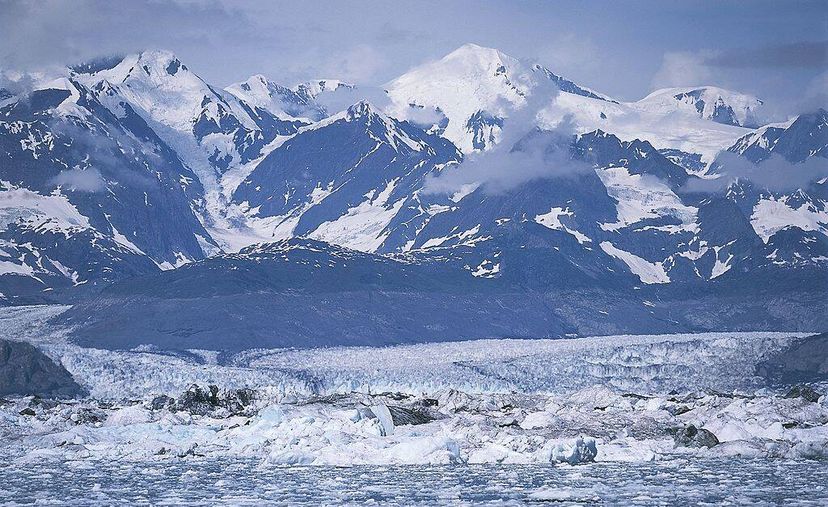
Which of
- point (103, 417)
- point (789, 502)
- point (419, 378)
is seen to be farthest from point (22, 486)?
point (419, 378)

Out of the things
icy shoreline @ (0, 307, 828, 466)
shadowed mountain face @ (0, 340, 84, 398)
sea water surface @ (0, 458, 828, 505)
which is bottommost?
sea water surface @ (0, 458, 828, 505)

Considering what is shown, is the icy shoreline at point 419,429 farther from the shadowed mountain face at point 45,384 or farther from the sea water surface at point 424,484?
the shadowed mountain face at point 45,384

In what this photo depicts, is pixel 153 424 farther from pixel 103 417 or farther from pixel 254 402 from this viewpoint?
pixel 254 402

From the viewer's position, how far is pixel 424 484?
66562 mm

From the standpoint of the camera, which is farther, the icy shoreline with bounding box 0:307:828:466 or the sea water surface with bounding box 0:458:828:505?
the icy shoreline with bounding box 0:307:828:466

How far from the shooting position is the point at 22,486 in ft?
221

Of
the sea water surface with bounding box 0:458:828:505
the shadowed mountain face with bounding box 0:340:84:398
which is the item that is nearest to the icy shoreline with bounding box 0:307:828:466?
the sea water surface with bounding box 0:458:828:505

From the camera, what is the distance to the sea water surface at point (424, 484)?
60188mm

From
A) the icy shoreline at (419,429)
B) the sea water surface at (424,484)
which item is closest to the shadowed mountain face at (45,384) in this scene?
the icy shoreline at (419,429)

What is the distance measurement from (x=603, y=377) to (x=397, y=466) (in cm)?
11812

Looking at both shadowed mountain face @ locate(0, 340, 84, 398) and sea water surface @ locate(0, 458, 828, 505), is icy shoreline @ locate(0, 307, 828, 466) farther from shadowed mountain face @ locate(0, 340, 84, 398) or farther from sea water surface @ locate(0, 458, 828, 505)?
shadowed mountain face @ locate(0, 340, 84, 398)

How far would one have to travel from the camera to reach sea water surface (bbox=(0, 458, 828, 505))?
60.2m

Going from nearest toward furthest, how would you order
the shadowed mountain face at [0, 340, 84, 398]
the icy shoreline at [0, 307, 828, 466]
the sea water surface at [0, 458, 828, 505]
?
the sea water surface at [0, 458, 828, 505] < the icy shoreline at [0, 307, 828, 466] < the shadowed mountain face at [0, 340, 84, 398]

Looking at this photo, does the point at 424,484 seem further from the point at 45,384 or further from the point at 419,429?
the point at 45,384
